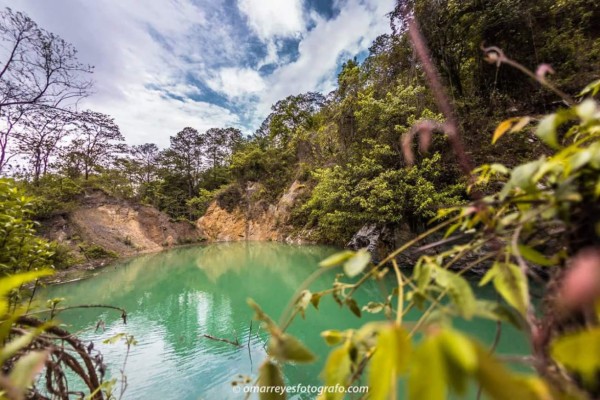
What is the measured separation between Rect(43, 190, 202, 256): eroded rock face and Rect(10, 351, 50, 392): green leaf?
602 inches

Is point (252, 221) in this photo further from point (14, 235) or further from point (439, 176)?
point (14, 235)

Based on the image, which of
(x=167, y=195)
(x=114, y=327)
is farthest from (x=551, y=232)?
(x=167, y=195)

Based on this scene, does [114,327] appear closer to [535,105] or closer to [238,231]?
[535,105]

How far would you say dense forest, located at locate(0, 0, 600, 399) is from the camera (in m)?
0.31

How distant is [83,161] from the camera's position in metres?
16.6

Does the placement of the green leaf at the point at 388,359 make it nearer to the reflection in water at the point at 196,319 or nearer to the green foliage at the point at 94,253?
the reflection in water at the point at 196,319

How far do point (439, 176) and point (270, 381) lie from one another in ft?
22.5

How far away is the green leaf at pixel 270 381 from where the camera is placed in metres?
0.38

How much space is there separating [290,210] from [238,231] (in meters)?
5.61

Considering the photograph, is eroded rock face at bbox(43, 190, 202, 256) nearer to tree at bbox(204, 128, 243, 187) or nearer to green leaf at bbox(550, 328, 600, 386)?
tree at bbox(204, 128, 243, 187)

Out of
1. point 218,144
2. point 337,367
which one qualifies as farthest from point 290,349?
point 218,144

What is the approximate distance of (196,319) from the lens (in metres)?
5.21

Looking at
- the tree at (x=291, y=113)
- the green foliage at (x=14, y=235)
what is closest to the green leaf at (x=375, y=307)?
the green foliage at (x=14, y=235)

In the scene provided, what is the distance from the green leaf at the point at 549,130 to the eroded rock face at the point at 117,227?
51.3ft
